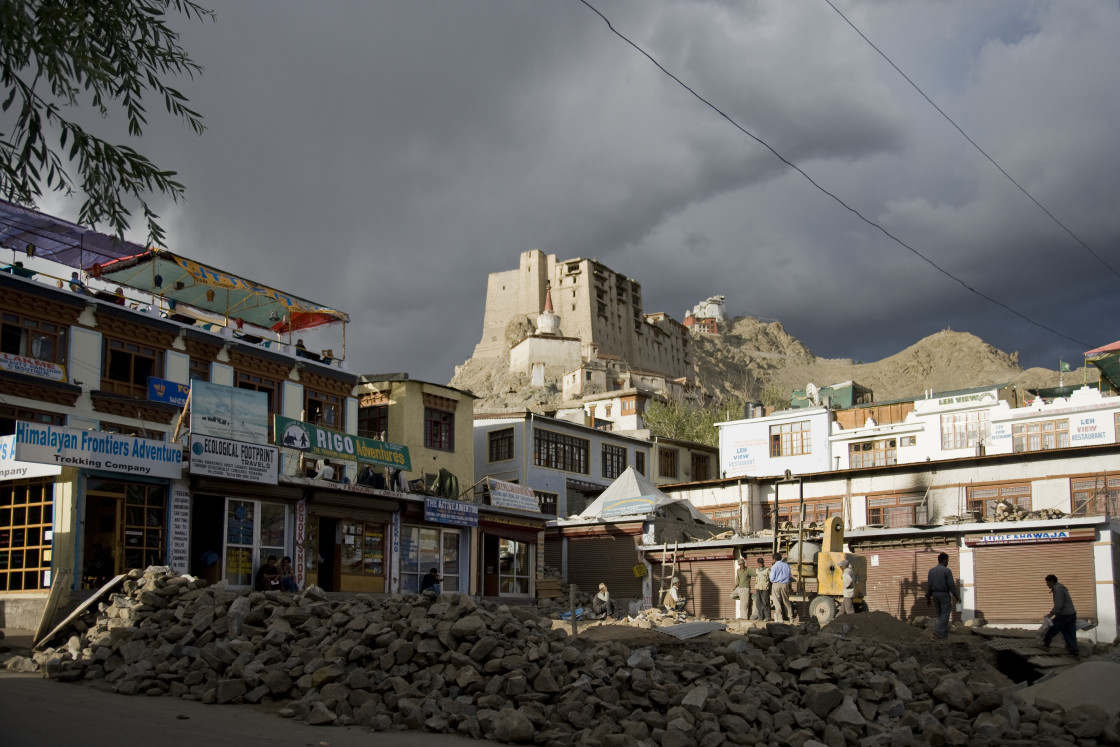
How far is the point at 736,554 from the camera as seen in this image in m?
33.1

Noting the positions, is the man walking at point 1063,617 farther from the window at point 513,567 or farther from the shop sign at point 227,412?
the shop sign at point 227,412

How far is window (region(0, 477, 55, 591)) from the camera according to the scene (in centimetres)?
2014

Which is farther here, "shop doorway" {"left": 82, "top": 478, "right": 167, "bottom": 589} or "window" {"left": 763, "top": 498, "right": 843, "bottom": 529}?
"window" {"left": 763, "top": 498, "right": 843, "bottom": 529}

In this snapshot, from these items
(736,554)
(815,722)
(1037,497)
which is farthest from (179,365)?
(1037,497)

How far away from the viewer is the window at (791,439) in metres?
51.9

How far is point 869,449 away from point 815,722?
3783 cm

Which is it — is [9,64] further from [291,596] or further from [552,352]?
[552,352]

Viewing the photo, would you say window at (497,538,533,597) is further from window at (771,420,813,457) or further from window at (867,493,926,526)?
window at (771,420,813,457)

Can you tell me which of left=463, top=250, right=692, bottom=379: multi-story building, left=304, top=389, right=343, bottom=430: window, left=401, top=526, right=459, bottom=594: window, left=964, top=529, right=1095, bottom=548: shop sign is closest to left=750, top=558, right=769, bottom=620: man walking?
left=964, top=529, right=1095, bottom=548: shop sign

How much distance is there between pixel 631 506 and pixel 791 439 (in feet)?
61.8

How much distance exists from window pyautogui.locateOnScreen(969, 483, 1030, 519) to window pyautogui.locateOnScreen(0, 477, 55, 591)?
1173 inches

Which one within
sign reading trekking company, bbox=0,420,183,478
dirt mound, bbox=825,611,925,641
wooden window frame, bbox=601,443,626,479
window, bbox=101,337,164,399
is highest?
window, bbox=101,337,164,399

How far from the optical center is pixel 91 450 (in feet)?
64.3

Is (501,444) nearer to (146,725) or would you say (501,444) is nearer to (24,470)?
(24,470)
